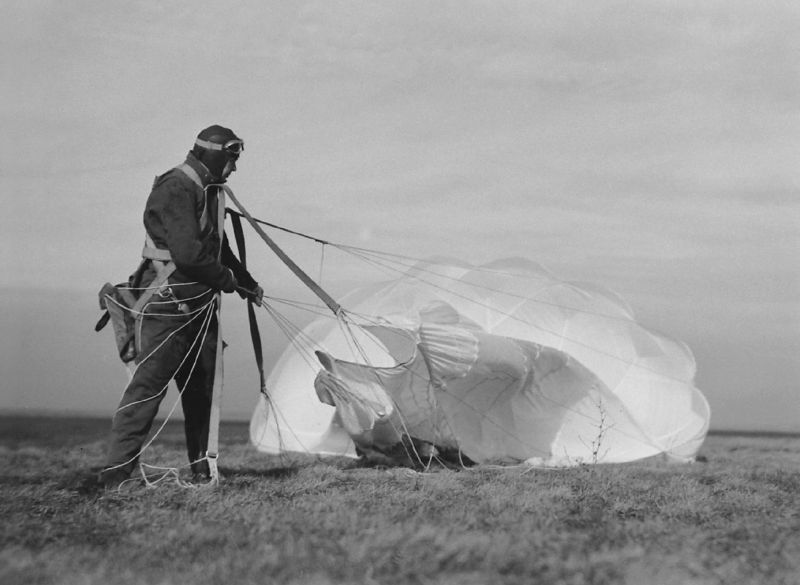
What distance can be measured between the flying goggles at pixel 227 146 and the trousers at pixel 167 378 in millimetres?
1359

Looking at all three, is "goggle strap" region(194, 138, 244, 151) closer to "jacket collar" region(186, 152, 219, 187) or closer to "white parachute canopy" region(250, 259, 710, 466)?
"jacket collar" region(186, 152, 219, 187)

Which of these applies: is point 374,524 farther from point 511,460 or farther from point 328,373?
point 511,460

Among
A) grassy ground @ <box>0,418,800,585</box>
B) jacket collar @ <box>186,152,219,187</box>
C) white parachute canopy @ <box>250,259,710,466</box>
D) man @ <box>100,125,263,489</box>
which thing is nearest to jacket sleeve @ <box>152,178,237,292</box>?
man @ <box>100,125,263,489</box>

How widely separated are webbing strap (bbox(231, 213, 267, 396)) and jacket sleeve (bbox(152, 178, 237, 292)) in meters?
0.87

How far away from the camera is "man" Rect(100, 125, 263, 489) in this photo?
770 centimetres

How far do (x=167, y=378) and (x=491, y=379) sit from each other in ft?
15.7

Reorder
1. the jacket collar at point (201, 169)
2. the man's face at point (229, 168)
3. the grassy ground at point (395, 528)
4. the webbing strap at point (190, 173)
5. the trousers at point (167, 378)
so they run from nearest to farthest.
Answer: the grassy ground at point (395, 528) < the trousers at point (167, 378) < the webbing strap at point (190, 173) < the jacket collar at point (201, 169) < the man's face at point (229, 168)

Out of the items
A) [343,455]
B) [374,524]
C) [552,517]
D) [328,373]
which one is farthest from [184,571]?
[343,455]

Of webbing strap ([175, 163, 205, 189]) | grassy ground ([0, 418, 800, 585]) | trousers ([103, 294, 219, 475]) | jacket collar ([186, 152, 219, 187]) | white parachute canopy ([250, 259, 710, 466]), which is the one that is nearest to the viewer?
grassy ground ([0, 418, 800, 585])

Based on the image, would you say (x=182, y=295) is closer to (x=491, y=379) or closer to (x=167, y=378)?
(x=167, y=378)

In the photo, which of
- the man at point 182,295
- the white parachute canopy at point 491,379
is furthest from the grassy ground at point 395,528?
the white parachute canopy at point 491,379

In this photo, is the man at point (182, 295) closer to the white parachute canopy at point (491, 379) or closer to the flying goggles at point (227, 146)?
the flying goggles at point (227, 146)

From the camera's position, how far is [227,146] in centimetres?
814

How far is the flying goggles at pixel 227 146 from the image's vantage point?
26.6 feet
